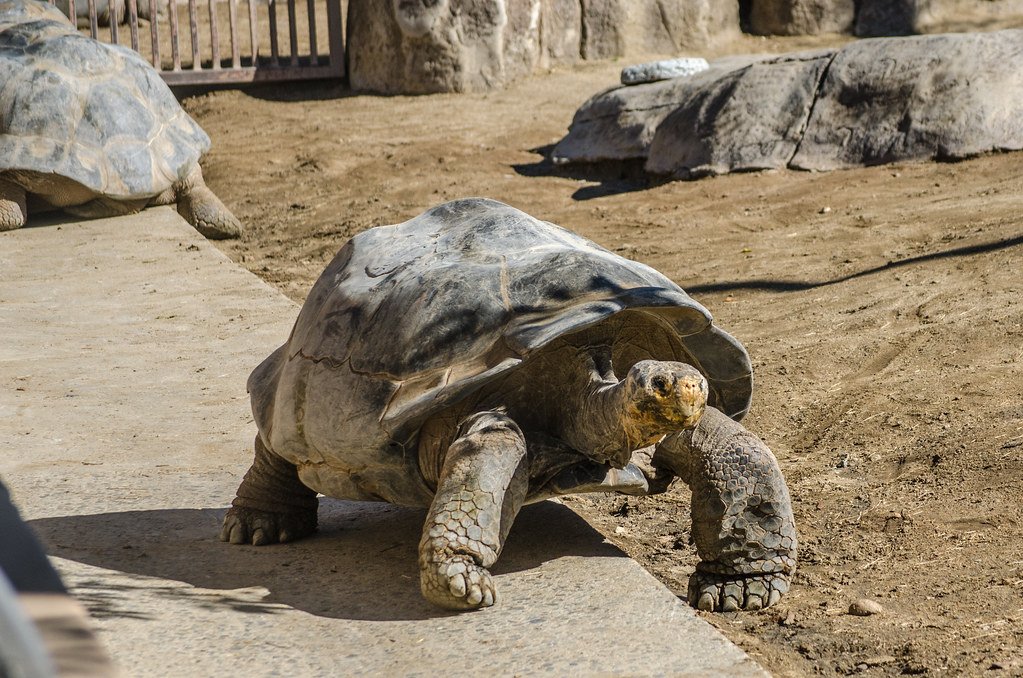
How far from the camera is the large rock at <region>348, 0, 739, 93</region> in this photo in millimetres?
13039

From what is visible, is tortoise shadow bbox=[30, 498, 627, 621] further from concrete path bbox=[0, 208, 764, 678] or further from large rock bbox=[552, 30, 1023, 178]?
Answer: large rock bbox=[552, 30, 1023, 178]

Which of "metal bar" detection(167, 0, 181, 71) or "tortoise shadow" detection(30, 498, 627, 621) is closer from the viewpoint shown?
"tortoise shadow" detection(30, 498, 627, 621)

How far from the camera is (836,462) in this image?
13.5 feet

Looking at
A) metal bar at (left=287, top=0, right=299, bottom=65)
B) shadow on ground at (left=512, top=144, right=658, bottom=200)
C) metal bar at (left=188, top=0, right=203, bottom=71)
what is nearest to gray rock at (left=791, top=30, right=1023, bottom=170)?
shadow on ground at (left=512, top=144, right=658, bottom=200)

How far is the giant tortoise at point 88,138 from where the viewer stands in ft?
30.3

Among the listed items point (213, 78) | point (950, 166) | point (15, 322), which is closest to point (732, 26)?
point (213, 78)

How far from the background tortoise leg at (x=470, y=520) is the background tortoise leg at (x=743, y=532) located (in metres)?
0.53

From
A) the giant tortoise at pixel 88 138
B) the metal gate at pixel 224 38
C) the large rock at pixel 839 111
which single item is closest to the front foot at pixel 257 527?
the large rock at pixel 839 111

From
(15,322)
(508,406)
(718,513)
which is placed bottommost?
(15,322)

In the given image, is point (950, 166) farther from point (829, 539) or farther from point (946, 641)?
point (946, 641)

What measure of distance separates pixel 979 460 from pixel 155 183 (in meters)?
7.28

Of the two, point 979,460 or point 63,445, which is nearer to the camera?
point 979,460

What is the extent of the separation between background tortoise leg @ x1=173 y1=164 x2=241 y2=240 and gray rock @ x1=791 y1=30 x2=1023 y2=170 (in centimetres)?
420

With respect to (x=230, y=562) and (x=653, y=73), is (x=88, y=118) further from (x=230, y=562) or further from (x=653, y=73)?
(x=230, y=562)
